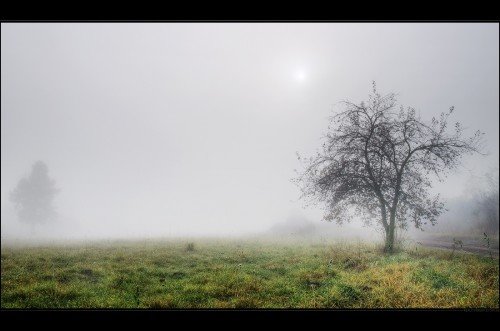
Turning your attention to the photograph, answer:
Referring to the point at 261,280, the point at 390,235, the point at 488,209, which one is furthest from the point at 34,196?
the point at 488,209

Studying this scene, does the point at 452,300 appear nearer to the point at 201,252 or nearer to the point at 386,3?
the point at 386,3

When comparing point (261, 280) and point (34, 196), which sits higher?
point (34, 196)

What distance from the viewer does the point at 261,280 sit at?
8969mm

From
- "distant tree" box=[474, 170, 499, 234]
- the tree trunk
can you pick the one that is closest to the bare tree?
the tree trunk

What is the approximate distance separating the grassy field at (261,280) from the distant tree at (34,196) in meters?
35.2

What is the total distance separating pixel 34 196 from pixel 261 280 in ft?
144

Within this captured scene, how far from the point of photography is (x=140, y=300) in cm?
774

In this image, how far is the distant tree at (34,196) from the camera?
41500 millimetres

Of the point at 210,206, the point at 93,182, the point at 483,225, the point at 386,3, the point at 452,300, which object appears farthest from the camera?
the point at 93,182

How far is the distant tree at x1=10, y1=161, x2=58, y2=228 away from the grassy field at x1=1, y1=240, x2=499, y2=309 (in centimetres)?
3522

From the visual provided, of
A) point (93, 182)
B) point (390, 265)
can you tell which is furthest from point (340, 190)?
point (93, 182)

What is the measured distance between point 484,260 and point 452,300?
3.91 meters

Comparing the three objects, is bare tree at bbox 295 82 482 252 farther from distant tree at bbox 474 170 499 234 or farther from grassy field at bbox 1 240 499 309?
distant tree at bbox 474 170 499 234

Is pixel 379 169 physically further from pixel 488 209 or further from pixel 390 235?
pixel 488 209
